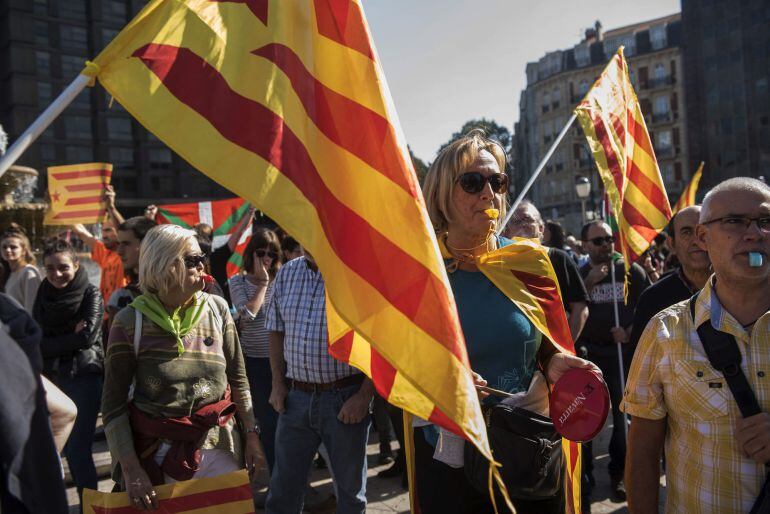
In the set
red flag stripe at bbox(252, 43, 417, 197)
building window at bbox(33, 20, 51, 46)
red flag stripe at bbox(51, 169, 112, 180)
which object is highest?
building window at bbox(33, 20, 51, 46)

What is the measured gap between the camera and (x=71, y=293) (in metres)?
4.46

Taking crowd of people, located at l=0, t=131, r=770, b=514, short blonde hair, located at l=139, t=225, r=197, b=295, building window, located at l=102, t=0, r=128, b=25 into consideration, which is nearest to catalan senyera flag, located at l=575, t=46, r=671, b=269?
crowd of people, located at l=0, t=131, r=770, b=514

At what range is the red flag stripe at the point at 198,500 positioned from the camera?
2.59 metres

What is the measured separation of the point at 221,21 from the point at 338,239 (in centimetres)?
86

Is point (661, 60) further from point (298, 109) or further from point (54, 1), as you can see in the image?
point (298, 109)

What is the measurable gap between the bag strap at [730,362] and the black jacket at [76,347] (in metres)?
3.74

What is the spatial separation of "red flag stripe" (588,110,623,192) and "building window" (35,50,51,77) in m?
56.6

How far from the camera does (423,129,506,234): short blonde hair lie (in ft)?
8.55

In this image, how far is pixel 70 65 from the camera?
53.4m

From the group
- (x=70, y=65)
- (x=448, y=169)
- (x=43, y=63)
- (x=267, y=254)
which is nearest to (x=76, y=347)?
(x=267, y=254)

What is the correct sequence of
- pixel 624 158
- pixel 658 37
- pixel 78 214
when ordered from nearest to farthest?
pixel 624 158
pixel 78 214
pixel 658 37

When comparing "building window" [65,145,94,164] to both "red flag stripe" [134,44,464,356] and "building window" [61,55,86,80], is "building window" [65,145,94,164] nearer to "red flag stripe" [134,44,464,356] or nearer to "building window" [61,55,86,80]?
"building window" [61,55,86,80]

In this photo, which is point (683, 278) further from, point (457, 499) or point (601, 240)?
point (457, 499)

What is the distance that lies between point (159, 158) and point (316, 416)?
57217 millimetres
